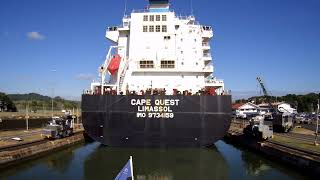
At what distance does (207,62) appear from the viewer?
4344cm

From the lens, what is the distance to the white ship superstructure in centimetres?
3662

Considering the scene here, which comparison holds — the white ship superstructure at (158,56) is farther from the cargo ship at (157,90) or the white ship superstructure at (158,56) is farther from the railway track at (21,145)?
the railway track at (21,145)

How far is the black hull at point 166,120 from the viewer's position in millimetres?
32656

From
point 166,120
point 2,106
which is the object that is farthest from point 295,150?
point 2,106

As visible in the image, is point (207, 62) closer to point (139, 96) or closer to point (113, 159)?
point (139, 96)

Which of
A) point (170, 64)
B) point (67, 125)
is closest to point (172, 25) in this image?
point (170, 64)

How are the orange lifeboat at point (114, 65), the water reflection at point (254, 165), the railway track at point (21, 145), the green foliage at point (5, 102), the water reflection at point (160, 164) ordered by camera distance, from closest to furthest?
the water reflection at point (160, 164)
the railway track at point (21, 145)
the water reflection at point (254, 165)
the orange lifeboat at point (114, 65)
the green foliage at point (5, 102)

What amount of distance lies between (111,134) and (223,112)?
9.92 m

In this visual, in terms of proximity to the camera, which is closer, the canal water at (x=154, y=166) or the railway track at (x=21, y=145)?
the canal water at (x=154, y=166)

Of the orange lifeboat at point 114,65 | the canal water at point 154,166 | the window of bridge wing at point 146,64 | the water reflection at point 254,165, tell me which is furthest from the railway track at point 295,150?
the orange lifeboat at point 114,65

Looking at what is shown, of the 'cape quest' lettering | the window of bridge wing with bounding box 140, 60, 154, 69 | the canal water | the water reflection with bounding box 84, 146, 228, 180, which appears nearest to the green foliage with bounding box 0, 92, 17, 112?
the canal water

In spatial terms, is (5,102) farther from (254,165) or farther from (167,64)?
(254,165)

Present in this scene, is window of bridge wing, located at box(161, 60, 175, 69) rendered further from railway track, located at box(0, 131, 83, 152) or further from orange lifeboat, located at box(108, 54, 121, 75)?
railway track, located at box(0, 131, 83, 152)

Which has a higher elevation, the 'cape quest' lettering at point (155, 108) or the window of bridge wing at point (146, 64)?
the window of bridge wing at point (146, 64)
